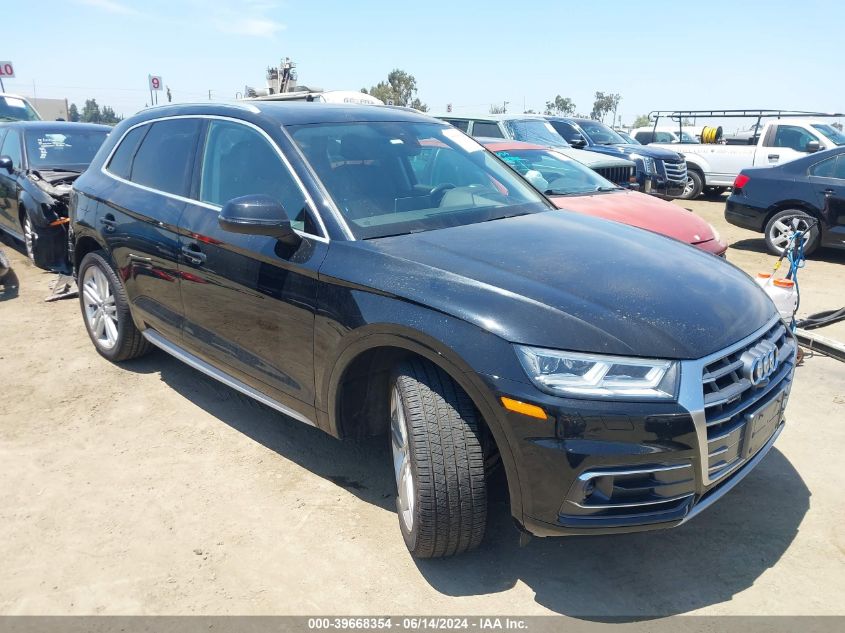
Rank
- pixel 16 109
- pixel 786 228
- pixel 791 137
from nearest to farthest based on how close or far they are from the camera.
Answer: pixel 786 228 → pixel 791 137 → pixel 16 109

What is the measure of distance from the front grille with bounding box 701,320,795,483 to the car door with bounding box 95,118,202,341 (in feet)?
9.11

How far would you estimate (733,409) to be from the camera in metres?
2.50

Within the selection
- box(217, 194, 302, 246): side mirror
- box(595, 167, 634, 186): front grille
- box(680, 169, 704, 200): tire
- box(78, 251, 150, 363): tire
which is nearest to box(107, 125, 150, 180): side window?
box(78, 251, 150, 363): tire

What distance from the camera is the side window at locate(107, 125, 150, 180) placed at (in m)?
4.55

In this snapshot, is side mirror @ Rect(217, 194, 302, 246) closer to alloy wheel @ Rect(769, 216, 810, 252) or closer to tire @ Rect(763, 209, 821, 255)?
tire @ Rect(763, 209, 821, 255)

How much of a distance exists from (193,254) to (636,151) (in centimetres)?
1168

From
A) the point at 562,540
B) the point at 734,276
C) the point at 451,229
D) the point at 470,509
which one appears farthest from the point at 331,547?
the point at 734,276

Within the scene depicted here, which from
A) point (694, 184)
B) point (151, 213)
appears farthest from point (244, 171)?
point (694, 184)

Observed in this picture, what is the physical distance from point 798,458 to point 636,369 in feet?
6.38

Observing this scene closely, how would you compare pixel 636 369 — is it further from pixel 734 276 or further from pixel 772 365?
pixel 734 276

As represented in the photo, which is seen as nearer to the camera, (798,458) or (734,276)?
(734,276)

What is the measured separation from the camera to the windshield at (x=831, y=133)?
1402 cm

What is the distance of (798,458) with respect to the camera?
3.72 meters

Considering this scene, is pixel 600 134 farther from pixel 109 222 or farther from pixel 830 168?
pixel 109 222
